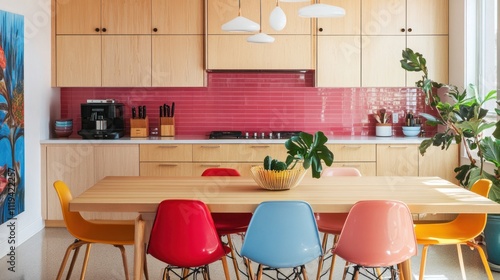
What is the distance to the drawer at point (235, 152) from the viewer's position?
6223 millimetres

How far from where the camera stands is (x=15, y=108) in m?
5.38

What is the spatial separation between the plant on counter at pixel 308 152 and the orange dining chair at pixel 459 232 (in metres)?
0.78

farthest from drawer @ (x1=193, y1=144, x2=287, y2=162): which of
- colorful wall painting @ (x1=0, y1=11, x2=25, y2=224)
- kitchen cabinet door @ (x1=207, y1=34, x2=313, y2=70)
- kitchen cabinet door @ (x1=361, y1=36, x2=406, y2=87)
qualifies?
colorful wall painting @ (x1=0, y1=11, x2=25, y2=224)

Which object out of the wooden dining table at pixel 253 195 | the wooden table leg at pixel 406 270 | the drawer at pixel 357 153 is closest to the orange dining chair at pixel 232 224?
the wooden dining table at pixel 253 195

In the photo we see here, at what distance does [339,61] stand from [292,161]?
2.98 meters

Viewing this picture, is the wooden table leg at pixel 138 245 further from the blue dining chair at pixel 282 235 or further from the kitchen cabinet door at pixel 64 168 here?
the kitchen cabinet door at pixel 64 168

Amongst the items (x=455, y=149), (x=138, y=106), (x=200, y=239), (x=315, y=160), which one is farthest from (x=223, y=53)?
(x=200, y=239)

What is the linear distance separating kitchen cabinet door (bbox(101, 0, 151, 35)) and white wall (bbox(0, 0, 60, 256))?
586 millimetres

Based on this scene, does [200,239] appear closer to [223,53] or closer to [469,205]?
[469,205]

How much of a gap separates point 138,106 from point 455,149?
10.9 feet

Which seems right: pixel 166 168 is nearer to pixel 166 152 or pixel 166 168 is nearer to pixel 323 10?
pixel 166 152

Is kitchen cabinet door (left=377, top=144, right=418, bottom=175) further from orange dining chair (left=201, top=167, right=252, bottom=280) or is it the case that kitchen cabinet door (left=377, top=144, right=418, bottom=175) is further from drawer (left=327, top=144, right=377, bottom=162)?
orange dining chair (left=201, top=167, right=252, bottom=280)

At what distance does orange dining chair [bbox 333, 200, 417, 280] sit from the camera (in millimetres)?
3225

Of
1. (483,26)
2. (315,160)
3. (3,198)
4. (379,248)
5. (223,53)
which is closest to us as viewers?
(379,248)
